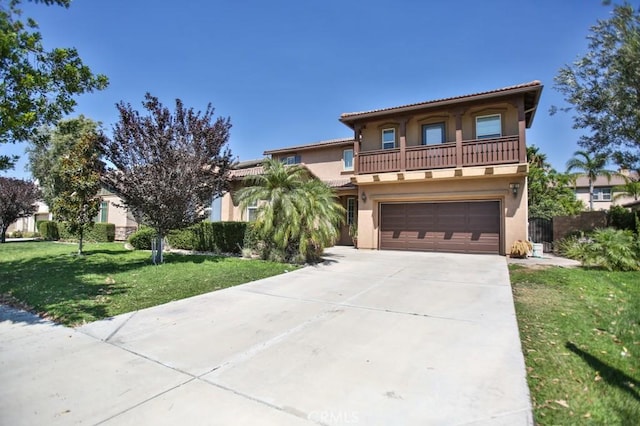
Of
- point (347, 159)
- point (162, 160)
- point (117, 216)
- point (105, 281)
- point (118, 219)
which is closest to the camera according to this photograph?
point (105, 281)

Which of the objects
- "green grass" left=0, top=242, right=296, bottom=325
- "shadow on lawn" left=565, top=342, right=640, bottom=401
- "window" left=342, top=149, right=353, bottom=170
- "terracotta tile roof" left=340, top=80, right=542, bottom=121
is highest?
"terracotta tile roof" left=340, top=80, right=542, bottom=121

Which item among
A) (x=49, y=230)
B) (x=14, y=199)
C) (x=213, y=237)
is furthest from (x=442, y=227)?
(x=49, y=230)

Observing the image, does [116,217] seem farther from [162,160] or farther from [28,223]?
[28,223]

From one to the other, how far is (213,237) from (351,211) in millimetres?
7823

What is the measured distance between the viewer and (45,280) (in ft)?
27.9

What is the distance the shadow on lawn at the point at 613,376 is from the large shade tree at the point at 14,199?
28355mm

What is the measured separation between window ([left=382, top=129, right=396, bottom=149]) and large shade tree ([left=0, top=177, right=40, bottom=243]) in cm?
2300

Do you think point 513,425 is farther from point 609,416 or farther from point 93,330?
point 93,330

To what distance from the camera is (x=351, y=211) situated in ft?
63.7

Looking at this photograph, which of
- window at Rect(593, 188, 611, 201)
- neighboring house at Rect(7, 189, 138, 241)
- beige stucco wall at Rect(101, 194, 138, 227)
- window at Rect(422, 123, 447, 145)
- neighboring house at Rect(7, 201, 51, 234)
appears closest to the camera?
window at Rect(422, 123, 447, 145)

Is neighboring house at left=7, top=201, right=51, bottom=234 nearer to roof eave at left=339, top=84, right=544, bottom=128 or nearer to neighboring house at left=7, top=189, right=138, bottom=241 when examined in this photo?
neighboring house at left=7, top=189, right=138, bottom=241

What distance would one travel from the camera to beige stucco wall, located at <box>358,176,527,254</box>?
46.2 feet

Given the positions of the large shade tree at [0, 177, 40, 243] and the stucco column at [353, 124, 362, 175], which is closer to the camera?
the stucco column at [353, 124, 362, 175]

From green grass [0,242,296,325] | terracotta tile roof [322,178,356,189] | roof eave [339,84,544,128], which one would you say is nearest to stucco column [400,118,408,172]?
roof eave [339,84,544,128]
